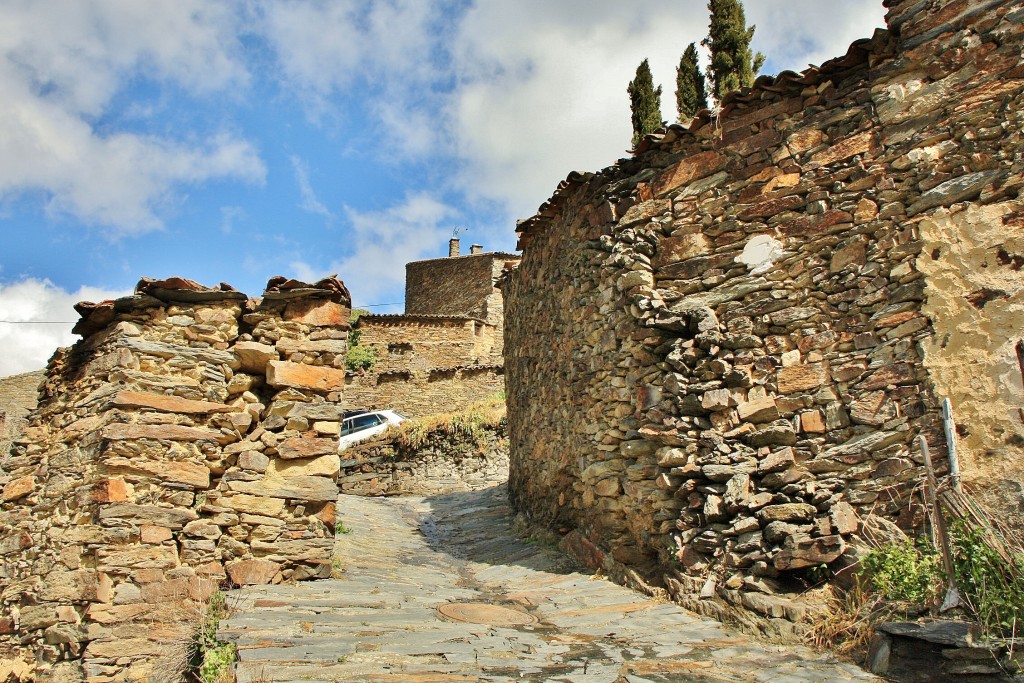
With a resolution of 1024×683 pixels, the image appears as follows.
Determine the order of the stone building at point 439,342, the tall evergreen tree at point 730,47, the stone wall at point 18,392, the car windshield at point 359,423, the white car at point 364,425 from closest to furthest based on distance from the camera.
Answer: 1. the tall evergreen tree at point 730,47
2. the white car at point 364,425
3. the car windshield at point 359,423
4. the stone building at point 439,342
5. the stone wall at point 18,392

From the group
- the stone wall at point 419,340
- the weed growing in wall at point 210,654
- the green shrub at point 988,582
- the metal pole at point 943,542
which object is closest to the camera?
the weed growing in wall at point 210,654

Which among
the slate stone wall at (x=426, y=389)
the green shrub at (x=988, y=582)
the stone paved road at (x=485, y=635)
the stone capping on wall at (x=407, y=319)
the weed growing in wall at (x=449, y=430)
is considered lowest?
the stone paved road at (x=485, y=635)

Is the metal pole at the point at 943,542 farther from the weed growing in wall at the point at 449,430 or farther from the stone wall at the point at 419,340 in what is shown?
the stone wall at the point at 419,340

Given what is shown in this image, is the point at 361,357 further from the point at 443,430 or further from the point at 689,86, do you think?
the point at 689,86

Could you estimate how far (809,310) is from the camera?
5.56 metres

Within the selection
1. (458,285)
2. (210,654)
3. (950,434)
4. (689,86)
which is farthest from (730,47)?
(458,285)

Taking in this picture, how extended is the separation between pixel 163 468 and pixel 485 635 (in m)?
2.60

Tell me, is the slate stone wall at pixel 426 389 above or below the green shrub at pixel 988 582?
above

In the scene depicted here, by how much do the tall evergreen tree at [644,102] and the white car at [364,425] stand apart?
313 inches

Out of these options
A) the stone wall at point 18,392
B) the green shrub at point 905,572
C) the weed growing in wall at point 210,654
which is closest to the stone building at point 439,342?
the stone wall at point 18,392

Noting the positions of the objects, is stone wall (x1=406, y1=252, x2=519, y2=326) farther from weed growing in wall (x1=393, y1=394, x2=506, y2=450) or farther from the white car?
weed growing in wall (x1=393, y1=394, x2=506, y2=450)

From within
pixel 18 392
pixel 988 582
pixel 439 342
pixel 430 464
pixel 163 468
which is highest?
pixel 439 342

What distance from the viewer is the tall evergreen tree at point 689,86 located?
42.5 ft

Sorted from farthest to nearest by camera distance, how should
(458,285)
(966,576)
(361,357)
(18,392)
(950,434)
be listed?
(458,285) → (361,357) → (18,392) → (950,434) → (966,576)
